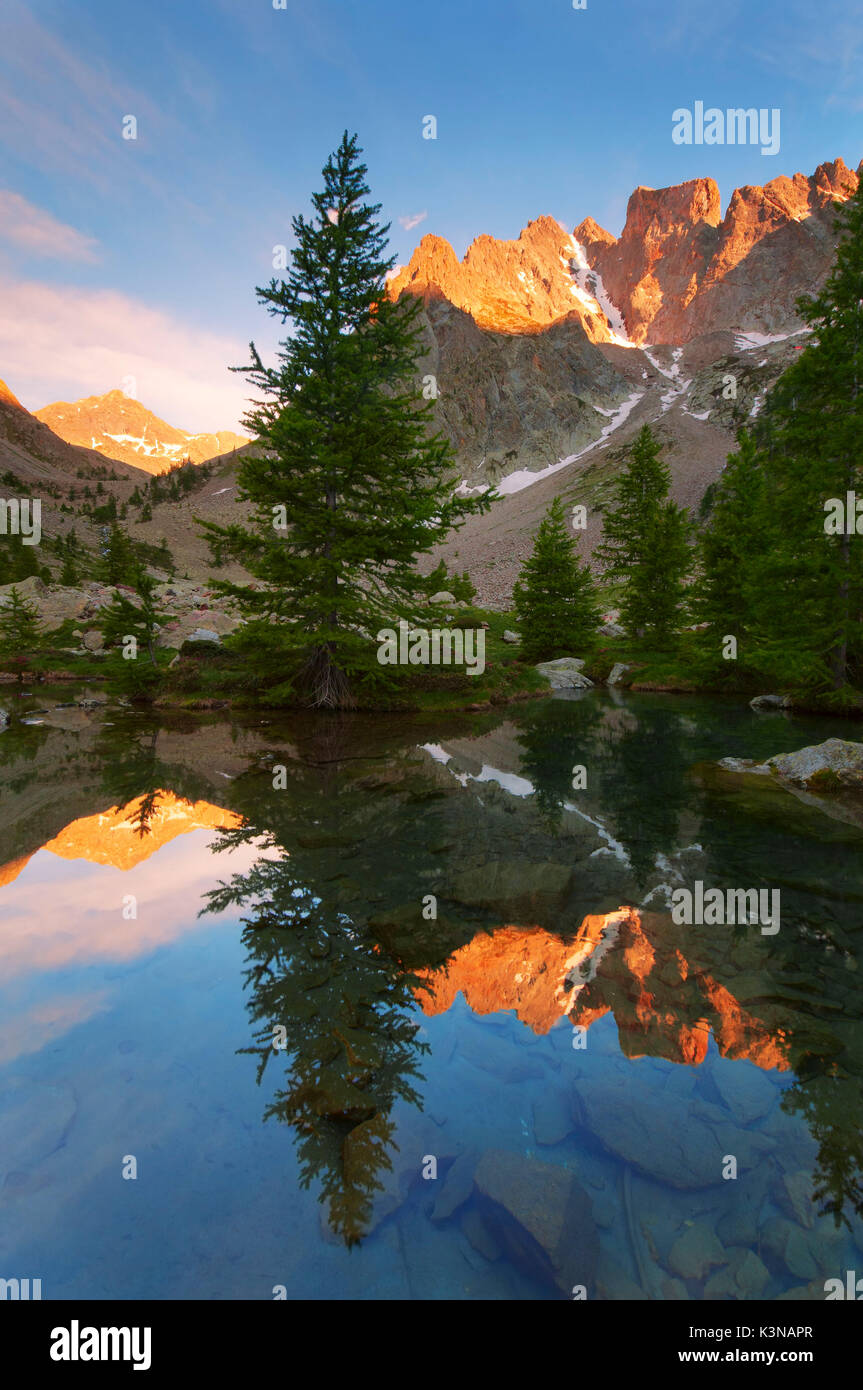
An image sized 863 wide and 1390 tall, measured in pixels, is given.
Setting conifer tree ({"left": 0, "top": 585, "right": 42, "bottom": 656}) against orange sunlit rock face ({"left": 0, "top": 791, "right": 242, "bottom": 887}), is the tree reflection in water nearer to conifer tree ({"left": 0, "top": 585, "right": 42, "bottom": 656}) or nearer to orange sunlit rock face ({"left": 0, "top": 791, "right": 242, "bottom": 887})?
orange sunlit rock face ({"left": 0, "top": 791, "right": 242, "bottom": 887})

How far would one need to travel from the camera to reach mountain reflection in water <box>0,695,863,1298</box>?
319cm

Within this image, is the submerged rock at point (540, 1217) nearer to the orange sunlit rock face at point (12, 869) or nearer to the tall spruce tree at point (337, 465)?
the orange sunlit rock face at point (12, 869)

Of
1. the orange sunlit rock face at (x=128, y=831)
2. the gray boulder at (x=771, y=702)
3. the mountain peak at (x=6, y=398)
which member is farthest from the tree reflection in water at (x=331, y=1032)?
the mountain peak at (x=6, y=398)

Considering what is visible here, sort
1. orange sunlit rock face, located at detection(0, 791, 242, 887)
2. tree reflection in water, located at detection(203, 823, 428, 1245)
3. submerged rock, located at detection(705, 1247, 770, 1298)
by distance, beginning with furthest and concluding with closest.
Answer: orange sunlit rock face, located at detection(0, 791, 242, 887), tree reflection in water, located at detection(203, 823, 428, 1245), submerged rock, located at detection(705, 1247, 770, 1298)

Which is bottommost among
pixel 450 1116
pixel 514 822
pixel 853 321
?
pixel 450 1116

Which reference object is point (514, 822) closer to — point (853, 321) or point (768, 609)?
point (768, 609)

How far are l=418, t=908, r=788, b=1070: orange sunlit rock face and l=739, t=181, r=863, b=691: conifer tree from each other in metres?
17.3

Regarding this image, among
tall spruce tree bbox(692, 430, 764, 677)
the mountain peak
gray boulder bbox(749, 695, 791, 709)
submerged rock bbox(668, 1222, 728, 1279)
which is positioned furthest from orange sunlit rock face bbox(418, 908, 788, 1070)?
the mountain peak

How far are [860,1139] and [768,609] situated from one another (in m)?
20.2

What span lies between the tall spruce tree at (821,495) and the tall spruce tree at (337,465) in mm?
10632

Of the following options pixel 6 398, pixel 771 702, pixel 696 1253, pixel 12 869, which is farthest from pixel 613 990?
pixel 6 398

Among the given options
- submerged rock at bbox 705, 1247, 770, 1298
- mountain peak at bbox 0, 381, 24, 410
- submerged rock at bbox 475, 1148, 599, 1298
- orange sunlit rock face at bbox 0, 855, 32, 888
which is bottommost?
submerged rock at bbox 705, 1247, 770, 1298

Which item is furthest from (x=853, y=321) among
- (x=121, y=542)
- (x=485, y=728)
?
(x=121, y=542)
